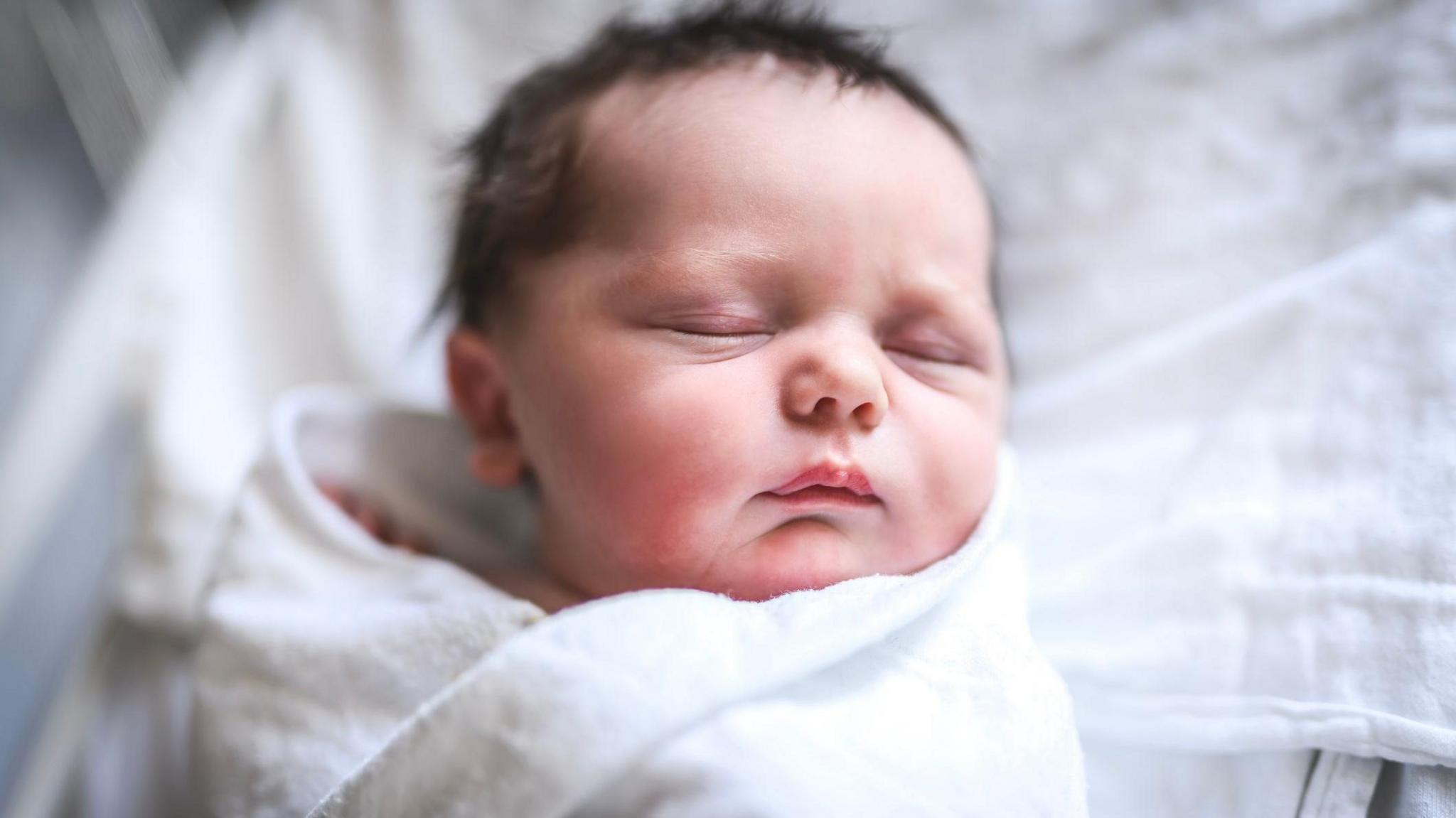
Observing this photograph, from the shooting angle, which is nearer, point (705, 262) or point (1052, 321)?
point (705, 262)

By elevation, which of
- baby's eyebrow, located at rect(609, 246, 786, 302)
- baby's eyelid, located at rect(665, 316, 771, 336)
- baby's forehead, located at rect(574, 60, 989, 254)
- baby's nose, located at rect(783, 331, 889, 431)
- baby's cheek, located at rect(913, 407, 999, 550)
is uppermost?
baby's forehead, located at rect(574, 60, 989, 254)

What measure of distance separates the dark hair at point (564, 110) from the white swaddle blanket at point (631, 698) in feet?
0.90

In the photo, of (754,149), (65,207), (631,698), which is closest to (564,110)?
(754,149)

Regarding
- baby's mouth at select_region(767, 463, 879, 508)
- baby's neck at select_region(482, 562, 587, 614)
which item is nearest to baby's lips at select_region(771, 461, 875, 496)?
baby's mouth at select_region(767, 463, 879, 508)

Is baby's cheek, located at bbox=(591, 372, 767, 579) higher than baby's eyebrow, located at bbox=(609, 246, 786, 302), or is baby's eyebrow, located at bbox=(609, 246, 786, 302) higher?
baby's eyebrow, located at bbox=(609, 246, 786, 302)

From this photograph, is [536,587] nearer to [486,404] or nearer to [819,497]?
[486,404]

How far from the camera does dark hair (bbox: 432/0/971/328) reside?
2.60 ft

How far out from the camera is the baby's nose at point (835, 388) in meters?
0.65

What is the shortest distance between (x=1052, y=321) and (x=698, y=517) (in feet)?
1.71

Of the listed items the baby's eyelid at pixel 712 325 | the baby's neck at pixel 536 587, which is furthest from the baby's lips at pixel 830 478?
the baby's neck at pixel 536 587

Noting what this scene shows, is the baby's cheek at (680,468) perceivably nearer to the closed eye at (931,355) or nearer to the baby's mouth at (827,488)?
the baby's mouth at (827,488)

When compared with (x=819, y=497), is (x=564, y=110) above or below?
above

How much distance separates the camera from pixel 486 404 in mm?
847

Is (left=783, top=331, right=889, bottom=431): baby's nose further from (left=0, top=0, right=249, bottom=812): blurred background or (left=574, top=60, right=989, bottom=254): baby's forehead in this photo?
(left=0, top=0, right=249, bottom=812): blurred background
